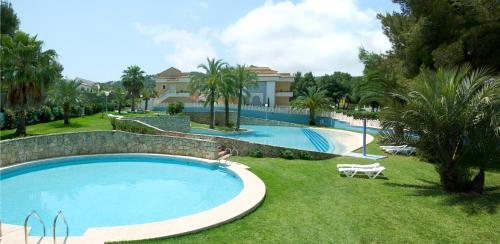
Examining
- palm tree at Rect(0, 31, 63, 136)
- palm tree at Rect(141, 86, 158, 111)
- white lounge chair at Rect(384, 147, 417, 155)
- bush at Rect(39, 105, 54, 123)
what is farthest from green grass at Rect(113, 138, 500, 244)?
palm tree at Rect(141, 86, 158, 111)

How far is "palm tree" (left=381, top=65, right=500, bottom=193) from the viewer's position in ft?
32.2

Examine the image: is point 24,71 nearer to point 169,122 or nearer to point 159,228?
point 169,122

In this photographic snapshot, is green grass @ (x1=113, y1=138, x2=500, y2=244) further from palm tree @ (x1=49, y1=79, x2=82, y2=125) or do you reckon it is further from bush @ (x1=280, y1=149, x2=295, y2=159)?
palm tree @ (x1=49, y1=79, x2=82, y2=125)

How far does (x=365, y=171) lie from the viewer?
13.2 meters

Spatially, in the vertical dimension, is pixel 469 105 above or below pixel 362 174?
above

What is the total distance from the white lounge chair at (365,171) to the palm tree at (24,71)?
1621 centimetres

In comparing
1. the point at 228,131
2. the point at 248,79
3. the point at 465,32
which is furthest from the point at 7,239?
the point at 248,79

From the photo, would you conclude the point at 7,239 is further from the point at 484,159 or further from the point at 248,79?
the point at 248,79

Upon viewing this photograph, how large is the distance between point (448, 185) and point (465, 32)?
825cm

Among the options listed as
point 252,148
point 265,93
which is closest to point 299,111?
point 265,93

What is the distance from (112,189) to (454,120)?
1170 centimetres

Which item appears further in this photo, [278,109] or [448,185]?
[278,109]

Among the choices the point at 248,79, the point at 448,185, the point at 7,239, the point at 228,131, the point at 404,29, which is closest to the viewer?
the point at 7,239

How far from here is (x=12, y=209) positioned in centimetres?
1113
